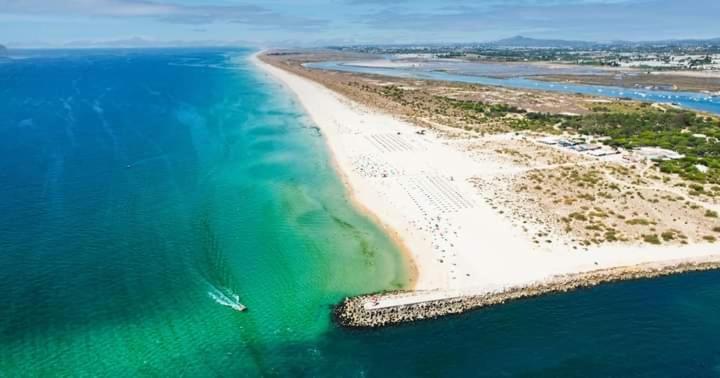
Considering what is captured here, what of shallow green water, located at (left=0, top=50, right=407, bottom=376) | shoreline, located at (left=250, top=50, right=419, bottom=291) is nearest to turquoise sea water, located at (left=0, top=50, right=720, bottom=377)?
shallow green water, located at (left=0, top=50, right=407, bottom=376)

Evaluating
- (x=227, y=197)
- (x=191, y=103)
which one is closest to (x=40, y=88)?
(x=191, y=103)

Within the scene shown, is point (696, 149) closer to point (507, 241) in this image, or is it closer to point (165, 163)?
point (507, 241)

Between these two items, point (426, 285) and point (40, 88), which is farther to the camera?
point (40, 88)

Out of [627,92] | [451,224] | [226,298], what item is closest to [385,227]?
[451,224]

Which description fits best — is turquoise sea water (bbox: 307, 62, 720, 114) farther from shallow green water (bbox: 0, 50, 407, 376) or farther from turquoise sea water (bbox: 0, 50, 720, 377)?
turquoise sea water (bbox: 0, 50, 720, 377)

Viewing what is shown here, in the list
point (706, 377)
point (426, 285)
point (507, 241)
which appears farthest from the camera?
point (507, 241)

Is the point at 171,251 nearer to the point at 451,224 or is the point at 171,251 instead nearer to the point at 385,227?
the point at 385,227
